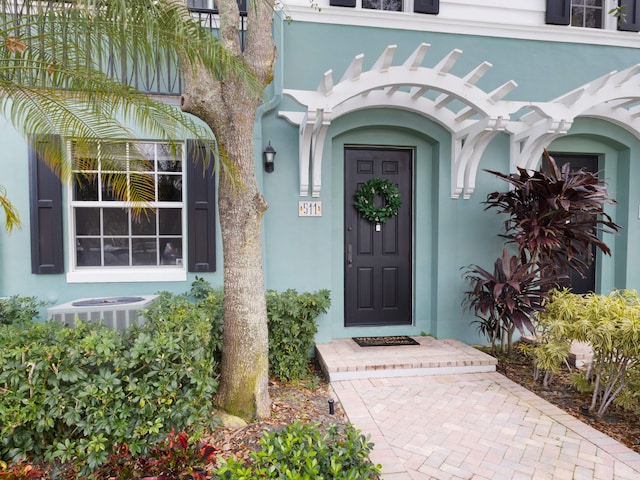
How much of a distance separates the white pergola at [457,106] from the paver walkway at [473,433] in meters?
2.29

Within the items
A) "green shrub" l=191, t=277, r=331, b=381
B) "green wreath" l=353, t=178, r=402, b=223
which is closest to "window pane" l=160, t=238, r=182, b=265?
"green shrub" l=191, t=277, r=331, b=381

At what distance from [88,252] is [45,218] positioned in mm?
545

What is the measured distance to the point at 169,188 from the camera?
423cm

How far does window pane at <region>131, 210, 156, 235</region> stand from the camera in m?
4.23

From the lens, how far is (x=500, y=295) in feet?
12.4

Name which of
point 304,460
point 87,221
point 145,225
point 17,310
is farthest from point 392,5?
point 17,310

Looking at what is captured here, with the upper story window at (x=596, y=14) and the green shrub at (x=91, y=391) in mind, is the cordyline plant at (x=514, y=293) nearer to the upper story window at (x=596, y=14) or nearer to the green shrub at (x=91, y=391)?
the green shrub at (x=91, y=391)

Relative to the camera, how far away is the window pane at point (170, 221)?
426cm

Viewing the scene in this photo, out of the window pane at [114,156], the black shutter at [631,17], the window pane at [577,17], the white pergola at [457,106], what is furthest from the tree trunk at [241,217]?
the black shutter at [631,17]

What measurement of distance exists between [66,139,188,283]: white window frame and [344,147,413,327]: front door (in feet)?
6.41

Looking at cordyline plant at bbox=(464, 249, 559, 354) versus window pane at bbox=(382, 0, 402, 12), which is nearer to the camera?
cordyline plant at bbox=(464, 249, 559, 354)

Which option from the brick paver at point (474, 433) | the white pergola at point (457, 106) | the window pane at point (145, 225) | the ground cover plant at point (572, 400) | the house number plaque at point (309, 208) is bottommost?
the ground cover plant at point (572, 400)

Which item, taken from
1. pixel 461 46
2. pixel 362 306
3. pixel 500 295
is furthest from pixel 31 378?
pixel 461 46

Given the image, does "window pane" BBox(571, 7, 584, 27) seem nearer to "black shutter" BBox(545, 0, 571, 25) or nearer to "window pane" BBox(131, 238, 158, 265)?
"black shutter" BBox(545, 0, 571, 25)
